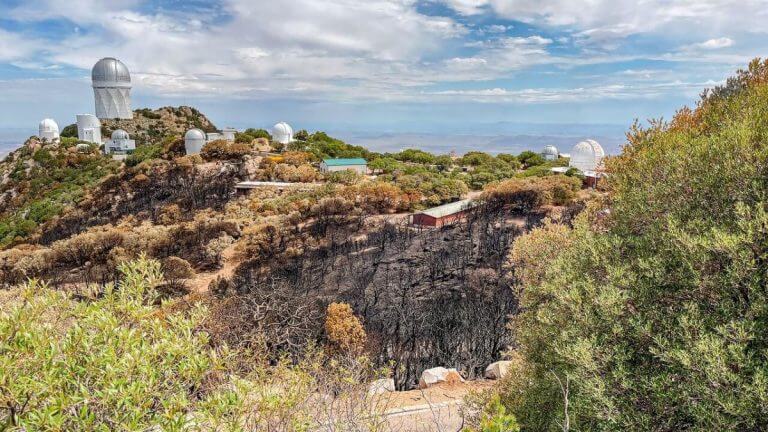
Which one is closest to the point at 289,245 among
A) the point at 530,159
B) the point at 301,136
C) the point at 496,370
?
the point at 496,370

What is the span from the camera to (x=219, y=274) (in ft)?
67.6

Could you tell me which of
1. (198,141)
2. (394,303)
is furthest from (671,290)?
(198,141)

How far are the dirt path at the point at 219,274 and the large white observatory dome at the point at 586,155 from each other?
26450mm

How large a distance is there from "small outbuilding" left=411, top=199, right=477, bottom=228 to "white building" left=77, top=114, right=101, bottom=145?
47.2 m

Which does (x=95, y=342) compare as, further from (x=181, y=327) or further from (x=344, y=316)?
(x=344, y=316)

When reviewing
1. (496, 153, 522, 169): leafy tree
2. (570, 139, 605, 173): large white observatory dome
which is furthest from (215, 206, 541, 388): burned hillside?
(570, 139, 605, 173): large white observatory dome

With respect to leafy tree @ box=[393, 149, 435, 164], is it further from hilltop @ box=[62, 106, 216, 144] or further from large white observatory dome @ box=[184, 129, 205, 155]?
hilltop @ box=[62, 106, 216, 144]

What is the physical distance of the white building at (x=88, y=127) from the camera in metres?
53.0

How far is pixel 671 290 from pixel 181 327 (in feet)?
16.5

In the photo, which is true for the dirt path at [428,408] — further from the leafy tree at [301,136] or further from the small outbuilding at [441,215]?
the leafy tree at [301,136]

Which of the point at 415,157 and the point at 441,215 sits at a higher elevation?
the point at 415,157

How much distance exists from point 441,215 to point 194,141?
25872 millimetres

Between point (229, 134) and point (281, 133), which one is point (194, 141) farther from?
point (281, 133)


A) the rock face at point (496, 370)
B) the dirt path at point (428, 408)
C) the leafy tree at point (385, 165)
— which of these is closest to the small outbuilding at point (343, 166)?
the leafy tree at point (385, 165)
